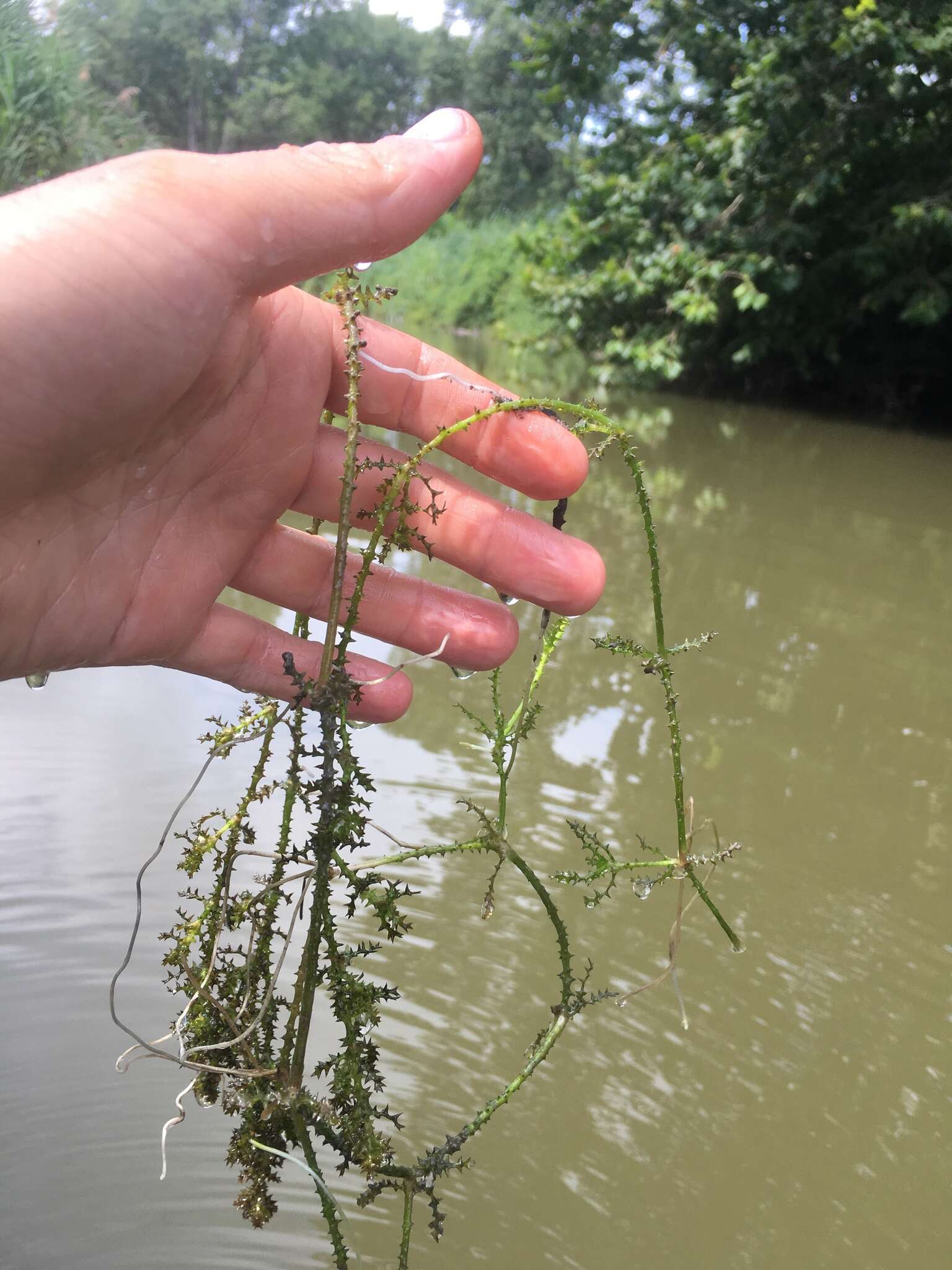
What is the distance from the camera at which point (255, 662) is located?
1823 millimetres

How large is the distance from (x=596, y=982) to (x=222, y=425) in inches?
47.3

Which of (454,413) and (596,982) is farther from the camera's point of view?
(596,982)

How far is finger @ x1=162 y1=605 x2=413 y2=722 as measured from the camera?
177 cm

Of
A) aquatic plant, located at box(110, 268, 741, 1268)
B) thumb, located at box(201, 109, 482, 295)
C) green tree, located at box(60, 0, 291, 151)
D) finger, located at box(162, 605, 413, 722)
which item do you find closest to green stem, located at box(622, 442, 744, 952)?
aquatic plant, located at box(110, 268, 741, 1268)

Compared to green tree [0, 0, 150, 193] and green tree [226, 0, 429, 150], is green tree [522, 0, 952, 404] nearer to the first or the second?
green tree [0, 0, 150, 193]

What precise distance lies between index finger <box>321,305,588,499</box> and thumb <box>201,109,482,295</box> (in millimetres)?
196

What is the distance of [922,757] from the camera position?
3162 millimetres

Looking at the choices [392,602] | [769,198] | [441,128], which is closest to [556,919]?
[392,602]

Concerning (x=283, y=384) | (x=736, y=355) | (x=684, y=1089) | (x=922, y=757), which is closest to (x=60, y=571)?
(x=283, y=384)

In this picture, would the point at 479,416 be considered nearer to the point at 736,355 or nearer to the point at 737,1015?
the point at 737,1015

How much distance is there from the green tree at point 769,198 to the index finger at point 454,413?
8091mm

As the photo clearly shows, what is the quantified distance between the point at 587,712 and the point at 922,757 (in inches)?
37.2

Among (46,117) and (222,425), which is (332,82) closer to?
(46,117)

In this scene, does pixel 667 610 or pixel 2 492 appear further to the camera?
pixel 667 610
